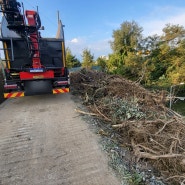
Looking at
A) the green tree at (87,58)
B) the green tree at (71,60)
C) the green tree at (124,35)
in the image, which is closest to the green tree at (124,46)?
the green tree at (124,35)

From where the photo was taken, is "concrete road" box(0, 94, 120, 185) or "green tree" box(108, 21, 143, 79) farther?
"green tree" box(108, 21, 143, 79)

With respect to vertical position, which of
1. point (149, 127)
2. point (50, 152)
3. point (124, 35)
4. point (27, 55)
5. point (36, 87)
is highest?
point (124, 35)

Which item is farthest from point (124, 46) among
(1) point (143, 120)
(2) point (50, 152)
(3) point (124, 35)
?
(2) point (50, 152)

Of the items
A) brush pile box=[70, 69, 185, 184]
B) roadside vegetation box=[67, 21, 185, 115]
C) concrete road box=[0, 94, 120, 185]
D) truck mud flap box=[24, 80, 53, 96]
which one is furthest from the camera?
roadside vegetation box=[67, 21, 185, 115]

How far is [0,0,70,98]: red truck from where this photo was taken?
6402 millimetres

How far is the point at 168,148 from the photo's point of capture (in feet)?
11.0

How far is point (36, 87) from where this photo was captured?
6691 mm

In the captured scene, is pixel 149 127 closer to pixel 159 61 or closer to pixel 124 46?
pixel 159 61

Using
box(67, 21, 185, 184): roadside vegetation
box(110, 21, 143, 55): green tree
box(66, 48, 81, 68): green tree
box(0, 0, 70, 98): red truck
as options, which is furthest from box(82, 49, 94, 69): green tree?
box(0, 0, 70, 98): red truck

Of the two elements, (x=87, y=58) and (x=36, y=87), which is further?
(x=87, y=58)

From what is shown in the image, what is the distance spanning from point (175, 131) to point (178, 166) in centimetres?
103

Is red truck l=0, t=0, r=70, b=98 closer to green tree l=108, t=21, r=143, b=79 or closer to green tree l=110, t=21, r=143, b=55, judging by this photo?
green tree l=108, t=21, r=143, b=79

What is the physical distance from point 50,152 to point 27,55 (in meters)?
4.54

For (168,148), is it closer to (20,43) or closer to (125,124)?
(125,124)
